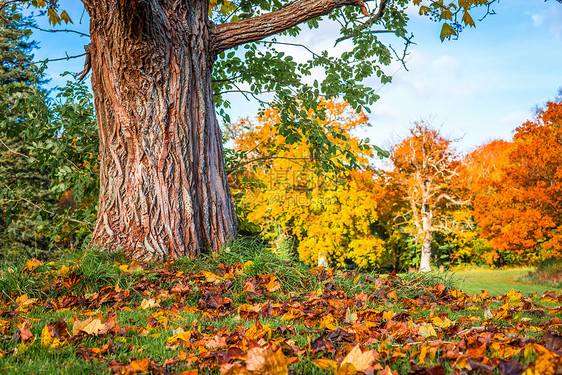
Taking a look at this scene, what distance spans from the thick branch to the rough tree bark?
14 millimetres

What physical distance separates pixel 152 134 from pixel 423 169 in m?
22.6

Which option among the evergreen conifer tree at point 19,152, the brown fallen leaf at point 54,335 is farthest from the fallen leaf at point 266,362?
the evergreen conifer tree at point 19,152

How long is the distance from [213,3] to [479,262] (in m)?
29.1

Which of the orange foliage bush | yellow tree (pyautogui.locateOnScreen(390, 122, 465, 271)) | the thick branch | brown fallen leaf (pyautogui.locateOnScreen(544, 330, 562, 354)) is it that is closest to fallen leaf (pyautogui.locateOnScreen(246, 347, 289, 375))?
brown fallen leaf (pyautogui.locateOnScreen(544, 330, 562, 354))

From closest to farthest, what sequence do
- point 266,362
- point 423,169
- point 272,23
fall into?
point 266,362, point 272,23, point 423,169

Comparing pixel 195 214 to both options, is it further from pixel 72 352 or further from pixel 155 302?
pixel 72 352

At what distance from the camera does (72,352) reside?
1817 millimetres

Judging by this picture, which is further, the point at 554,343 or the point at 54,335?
the point at 54,335

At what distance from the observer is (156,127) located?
453cm

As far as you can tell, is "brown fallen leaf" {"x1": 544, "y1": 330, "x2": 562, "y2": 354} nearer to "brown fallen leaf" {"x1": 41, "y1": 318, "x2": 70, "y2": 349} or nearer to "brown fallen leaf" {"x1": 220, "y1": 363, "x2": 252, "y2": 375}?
"brown fallen leaf" {"x1": 220, "y1": 363, "x2": 252, "y2": 375}

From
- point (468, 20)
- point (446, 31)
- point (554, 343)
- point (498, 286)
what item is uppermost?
point (468, 20)

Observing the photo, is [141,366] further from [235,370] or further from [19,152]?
[19,152]

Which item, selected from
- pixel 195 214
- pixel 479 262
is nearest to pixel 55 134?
pixel 195 214

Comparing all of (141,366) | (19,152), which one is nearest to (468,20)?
(141,366)
